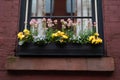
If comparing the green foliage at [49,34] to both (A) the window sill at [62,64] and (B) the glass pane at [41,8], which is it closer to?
(A) the window sill at [62,64]

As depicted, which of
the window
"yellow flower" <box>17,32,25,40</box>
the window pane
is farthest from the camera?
the window pane

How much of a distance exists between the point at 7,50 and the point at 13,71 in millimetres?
436

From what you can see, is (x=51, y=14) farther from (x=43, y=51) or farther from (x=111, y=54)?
(x=111, y=54)

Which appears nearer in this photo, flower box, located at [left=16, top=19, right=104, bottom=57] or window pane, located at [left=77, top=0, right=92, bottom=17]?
flower box, located at [left=16, top=19, right=104, bottom=57]

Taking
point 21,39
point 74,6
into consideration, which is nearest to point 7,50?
point 21,39

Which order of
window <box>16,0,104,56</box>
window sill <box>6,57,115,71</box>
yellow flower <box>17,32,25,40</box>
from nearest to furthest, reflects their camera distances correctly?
window sill <box>6,57,115,71</box>
yellow flower <box>17,32,25,40</box>
window <box>16,0,104,56</box>

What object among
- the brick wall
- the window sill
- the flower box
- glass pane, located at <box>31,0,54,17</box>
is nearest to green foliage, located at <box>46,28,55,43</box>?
the flower box

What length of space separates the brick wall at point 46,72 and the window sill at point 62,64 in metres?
0.11

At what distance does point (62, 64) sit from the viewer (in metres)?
5.90

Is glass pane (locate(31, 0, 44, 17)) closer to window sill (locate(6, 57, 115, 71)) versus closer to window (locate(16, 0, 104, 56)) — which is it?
window (locate(16, 0, 104, 56))

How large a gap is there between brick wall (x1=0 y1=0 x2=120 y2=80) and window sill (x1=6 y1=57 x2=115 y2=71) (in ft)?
0.35

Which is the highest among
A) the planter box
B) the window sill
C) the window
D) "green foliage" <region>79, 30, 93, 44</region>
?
the window

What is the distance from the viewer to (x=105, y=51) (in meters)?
6.09

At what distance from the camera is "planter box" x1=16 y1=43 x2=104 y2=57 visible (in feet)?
19.5
